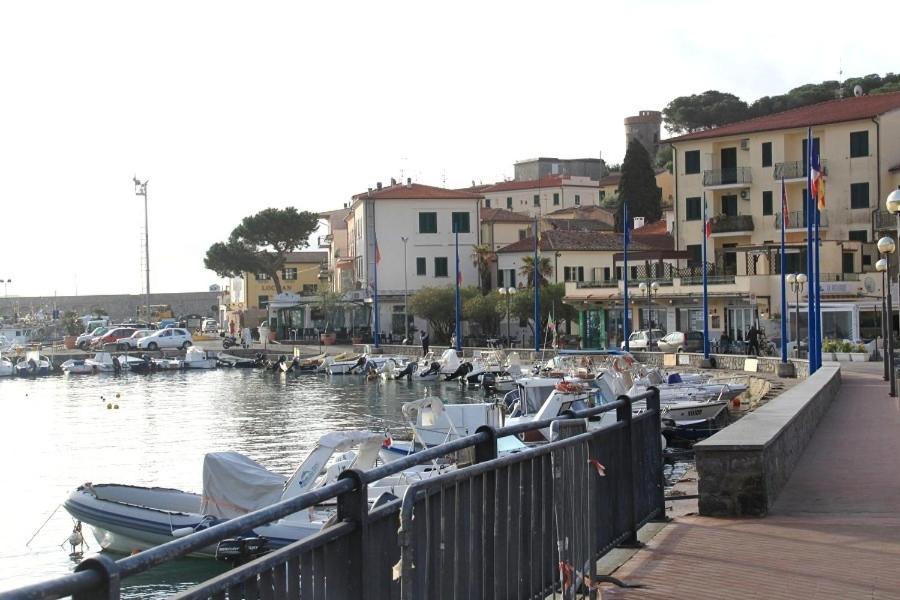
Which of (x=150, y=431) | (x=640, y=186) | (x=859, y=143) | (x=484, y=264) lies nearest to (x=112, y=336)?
(x=484, y=264)

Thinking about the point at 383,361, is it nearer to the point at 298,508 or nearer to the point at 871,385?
the point at 871,385

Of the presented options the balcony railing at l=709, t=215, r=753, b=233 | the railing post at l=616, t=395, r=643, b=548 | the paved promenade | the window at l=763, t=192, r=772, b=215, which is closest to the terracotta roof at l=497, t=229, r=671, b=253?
the balcony railing at l=709, t=215, r=753, b=233

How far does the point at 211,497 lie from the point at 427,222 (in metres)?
72.5

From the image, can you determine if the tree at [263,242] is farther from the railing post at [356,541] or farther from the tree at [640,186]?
the railing post at [356,541]

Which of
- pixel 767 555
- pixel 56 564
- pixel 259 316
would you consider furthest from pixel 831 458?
pixel 259 316

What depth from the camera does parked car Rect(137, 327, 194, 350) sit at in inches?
3755

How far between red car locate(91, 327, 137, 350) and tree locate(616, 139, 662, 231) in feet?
160

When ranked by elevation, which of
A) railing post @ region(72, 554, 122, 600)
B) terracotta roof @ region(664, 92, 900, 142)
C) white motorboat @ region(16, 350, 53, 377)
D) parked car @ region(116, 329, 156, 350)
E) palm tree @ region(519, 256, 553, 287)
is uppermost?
terracotta roof @ region(664, 92, 900, 142)

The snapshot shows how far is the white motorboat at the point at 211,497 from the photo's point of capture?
70.1ft

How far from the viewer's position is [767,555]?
9.00 meters

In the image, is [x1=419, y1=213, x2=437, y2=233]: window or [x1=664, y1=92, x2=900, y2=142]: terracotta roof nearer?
[x1=664, y1=92, x2=900, y2=142]: terracotta roof

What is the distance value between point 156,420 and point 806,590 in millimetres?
44995

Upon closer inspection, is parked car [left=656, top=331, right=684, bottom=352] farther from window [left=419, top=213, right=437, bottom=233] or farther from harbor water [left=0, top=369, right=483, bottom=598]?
window [left=419, top=213, right=437, bottom=233]

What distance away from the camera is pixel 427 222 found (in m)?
93.7
